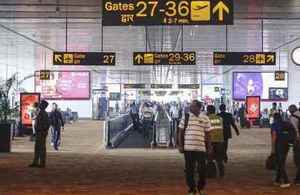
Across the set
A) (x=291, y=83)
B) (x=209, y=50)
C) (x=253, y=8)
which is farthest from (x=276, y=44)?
(x=253, y=8)

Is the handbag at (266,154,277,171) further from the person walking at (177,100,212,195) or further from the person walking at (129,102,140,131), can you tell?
the person walking at (129,102,140,131)

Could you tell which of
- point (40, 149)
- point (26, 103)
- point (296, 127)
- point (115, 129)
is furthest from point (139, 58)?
point (296, 127)

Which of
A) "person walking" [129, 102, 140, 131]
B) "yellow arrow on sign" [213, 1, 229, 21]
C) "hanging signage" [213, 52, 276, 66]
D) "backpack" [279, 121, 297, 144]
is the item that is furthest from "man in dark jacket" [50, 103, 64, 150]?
"person walking" [129, 102, 140, 131]

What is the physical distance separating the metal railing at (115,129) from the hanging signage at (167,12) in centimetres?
1194

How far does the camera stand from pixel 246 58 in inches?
1144

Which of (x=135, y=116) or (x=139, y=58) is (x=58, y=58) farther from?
(x=135, y=116)

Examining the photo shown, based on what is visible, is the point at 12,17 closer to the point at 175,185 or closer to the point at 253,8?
the point at 253,8

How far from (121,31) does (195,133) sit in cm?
2136

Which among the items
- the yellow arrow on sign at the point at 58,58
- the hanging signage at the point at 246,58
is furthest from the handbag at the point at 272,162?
the yellow arrow on sign at the point at 58,58

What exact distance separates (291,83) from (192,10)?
109ft

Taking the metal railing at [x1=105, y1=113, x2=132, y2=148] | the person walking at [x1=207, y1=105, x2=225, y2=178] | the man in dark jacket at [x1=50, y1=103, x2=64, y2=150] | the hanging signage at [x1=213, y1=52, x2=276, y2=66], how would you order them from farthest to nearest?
1. the metal railing at [x1=105, y1=113, x2=132, y2=148]
2. the hanging signage at [x1=213, y1=52, x2=276, y2=66]
3. the man in dark jacket at [x1=50, y1=103, x2=64, y2=150]
4. the person walking at [x1=207, y1=105, x2=225, y2=178]

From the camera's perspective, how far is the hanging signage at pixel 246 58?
95.3 feet

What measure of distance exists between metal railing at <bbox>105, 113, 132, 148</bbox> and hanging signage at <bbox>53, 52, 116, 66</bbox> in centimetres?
272

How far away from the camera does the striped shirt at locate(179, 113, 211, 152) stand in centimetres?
1210
